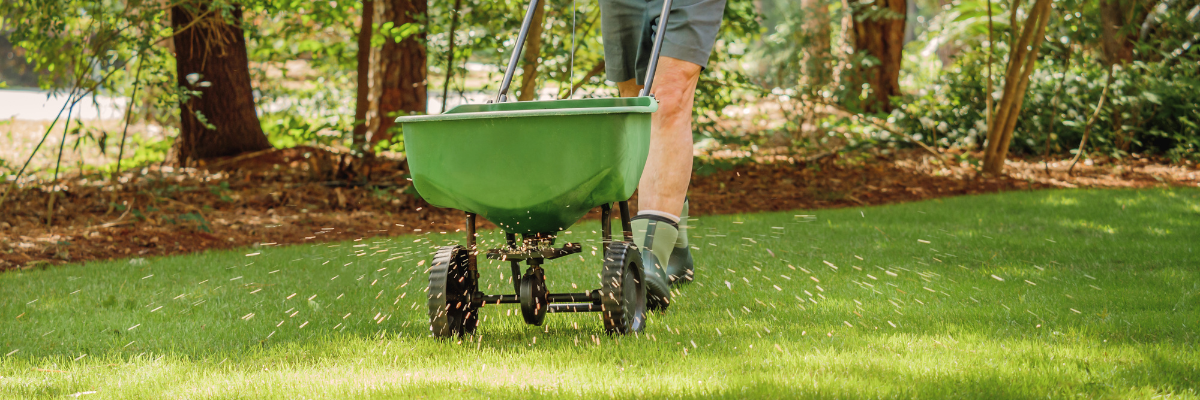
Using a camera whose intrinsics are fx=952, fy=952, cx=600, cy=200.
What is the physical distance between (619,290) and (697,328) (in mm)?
328

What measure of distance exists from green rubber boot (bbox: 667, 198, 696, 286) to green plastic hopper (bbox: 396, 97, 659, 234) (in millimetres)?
912

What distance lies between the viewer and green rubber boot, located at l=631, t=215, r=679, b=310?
2.93m

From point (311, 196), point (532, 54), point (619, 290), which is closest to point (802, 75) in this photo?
point (532, 54)

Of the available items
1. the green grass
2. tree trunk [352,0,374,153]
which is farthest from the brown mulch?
the green grass

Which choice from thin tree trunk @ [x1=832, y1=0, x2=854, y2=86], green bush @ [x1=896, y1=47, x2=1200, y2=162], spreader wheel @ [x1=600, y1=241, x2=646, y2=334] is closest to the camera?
spreader wheel @ [x1=600, y1=241, x2=646, y2=334]

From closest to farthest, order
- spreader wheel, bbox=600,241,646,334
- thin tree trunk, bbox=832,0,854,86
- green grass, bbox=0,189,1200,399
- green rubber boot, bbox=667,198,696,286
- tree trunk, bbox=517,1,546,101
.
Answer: green grass, bbox=0,189,1200,399, spreader wheel, bbox=600,241,646,334, green rubber boot, bbox=667,198,696,286, tree trunk, bbox=517,1,546,101, thin tree trunk, bbox=832,0,854,86

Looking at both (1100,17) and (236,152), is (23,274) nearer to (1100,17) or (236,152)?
(236,152)

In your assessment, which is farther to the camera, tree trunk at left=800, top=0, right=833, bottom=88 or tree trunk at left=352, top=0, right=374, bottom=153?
tree trunk at left=800, top=0, right=833, bottom=88

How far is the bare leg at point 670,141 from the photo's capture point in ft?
9.73

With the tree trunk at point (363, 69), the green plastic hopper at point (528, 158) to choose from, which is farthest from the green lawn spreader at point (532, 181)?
the tree trunk at point (363, 69)

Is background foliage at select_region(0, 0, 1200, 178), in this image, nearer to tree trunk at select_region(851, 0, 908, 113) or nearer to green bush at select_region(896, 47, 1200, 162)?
green bush at select_region(896, 47, 1200, 162)

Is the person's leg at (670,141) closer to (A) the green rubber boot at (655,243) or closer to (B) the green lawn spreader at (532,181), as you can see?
(A) the green rubber boot at (655,243)

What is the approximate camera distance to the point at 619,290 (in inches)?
96.0

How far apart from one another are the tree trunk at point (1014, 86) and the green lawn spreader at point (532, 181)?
16.5ft
